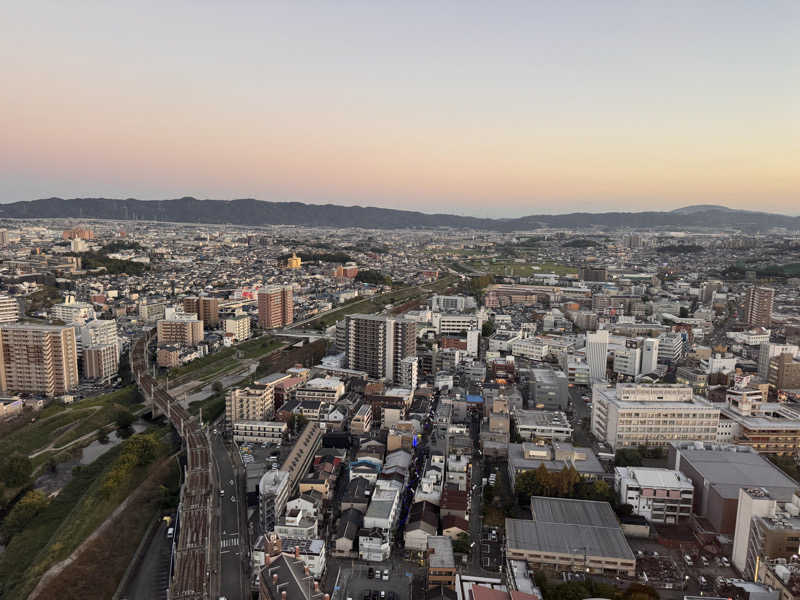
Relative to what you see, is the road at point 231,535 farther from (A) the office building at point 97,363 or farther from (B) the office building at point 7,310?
(B) the office building at point 7,310

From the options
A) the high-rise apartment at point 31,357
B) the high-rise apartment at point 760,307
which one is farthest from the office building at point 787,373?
the high-rise apartment at point 31,357

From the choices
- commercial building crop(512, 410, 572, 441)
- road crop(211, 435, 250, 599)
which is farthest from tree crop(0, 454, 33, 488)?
commercial building crop(512, 410, 572, 441)

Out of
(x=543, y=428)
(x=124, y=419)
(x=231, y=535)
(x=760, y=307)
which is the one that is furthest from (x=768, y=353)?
(x=124, y=419)

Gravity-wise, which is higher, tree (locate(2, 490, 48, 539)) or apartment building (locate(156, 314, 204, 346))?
apartment building (locate(156, 314, 204, 346))

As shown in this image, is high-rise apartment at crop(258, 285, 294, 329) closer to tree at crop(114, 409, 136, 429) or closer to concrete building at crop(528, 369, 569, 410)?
tree at crop(114, 409, 136, 429)

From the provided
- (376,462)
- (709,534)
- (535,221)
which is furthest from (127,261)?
(535,221)

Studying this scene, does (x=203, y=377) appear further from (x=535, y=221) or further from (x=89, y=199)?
(x=535, y=221)

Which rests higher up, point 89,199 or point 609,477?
point 89,199
